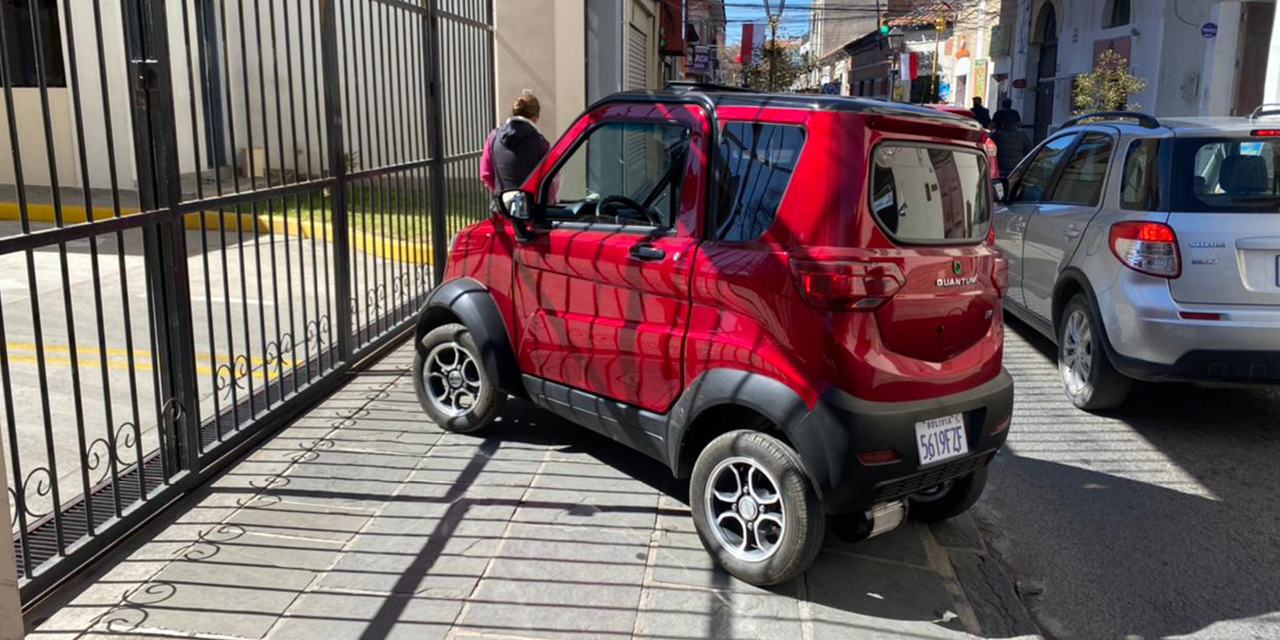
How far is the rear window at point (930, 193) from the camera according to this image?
142 inches

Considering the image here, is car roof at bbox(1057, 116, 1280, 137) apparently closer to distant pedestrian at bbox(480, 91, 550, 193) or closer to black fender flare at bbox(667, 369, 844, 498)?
black fender flare at bbox(667, 369, 844, 498)

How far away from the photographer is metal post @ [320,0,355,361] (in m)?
5.91

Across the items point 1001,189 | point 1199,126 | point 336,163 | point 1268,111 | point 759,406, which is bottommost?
point 759,406

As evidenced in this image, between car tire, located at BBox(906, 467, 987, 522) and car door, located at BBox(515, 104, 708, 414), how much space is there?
1308 millimetres

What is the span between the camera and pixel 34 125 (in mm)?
12695

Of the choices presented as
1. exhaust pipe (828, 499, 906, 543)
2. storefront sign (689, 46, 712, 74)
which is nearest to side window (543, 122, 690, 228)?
exhaust pipe (828, 499, 906, 543)

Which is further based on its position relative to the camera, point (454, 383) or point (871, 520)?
point (454, 383)

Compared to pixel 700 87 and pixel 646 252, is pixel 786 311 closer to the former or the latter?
pixel 646 252

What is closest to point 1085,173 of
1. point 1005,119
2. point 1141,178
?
point 1141,178

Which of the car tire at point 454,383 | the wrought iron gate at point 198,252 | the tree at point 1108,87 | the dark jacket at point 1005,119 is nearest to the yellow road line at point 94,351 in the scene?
the wrought iron gate at point 198,252

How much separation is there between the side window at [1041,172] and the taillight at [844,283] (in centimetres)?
406

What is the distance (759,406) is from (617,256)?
1.04 m

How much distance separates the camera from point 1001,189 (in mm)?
6895

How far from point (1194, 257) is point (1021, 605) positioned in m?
2.54
